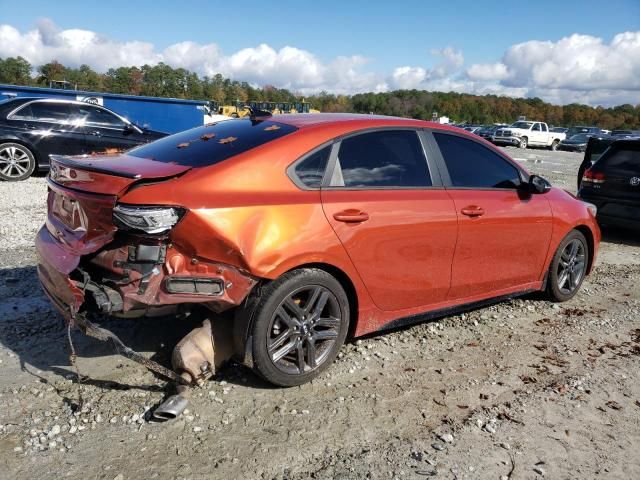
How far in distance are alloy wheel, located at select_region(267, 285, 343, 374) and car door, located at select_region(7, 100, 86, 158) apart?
29.0ft

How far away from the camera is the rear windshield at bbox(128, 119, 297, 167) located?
3.29m

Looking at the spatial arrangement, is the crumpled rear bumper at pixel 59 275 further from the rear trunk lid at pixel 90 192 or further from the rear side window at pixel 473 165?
the rear side window at pixel 473 165

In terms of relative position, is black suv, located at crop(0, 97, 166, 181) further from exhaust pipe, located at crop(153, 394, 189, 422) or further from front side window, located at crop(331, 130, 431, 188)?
exhaust pipe, located at crop(153, 394, 189, 422)

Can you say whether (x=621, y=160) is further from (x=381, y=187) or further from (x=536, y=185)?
(x=381, y=187)

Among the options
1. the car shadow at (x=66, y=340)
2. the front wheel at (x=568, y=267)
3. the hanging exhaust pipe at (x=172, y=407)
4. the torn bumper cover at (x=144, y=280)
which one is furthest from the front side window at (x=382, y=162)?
the front wheel at (x=568, y=267)

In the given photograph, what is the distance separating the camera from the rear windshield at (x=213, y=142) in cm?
329

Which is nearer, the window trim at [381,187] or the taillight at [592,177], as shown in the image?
the window trim at [381,187]

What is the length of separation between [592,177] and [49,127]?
9706mm

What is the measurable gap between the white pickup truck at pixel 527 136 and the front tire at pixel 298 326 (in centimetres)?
3242

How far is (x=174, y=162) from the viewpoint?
3.28 metres

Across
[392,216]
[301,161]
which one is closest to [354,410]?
[392,216]

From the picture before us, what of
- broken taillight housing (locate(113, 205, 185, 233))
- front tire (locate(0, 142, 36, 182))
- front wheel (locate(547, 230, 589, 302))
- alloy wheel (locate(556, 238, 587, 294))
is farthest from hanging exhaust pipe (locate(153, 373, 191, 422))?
front tire (locate(0, 142, 36, 182))

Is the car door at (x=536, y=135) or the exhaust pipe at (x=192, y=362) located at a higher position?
the car door at (x=536, y=135)

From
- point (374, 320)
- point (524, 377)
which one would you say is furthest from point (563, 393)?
point (374, 320)
